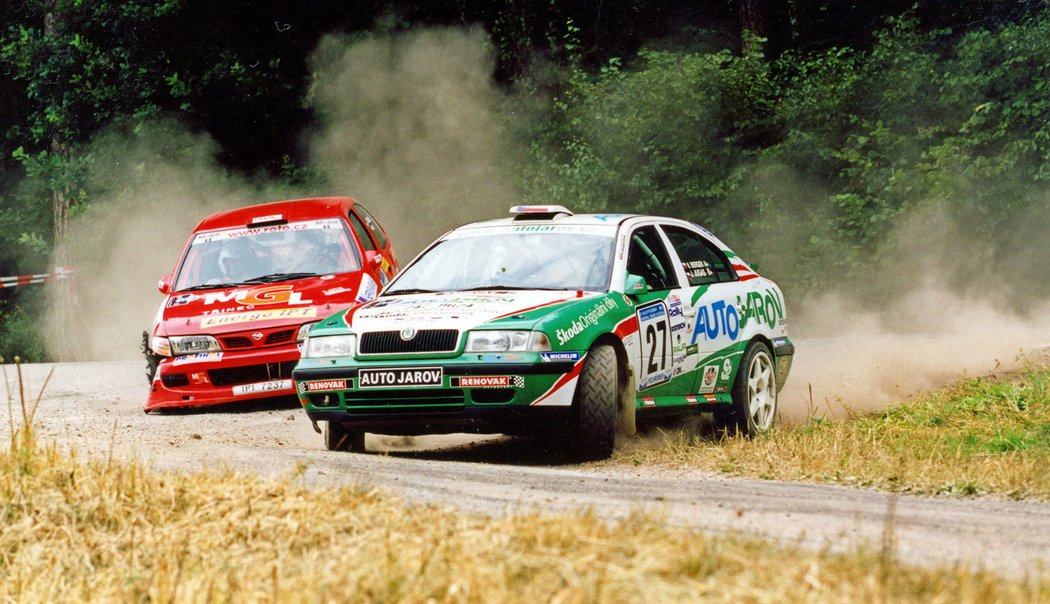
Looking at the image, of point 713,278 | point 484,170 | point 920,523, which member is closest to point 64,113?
point 484,170

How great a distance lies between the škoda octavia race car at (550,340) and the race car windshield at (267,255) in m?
3.15

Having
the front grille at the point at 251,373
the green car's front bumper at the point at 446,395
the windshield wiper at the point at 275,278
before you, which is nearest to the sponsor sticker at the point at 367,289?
the windshield wiper at the point at 275,278

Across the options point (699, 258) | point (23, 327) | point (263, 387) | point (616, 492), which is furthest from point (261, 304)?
point (23, 327)

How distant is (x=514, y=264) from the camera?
895 cm

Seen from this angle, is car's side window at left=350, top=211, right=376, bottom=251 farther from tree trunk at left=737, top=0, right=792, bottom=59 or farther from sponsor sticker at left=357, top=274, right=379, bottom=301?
tree trunk at left=737, top=0, right=792, bottom=59

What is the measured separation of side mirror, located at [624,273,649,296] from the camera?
857 centimetres

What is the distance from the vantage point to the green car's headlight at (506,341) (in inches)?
308

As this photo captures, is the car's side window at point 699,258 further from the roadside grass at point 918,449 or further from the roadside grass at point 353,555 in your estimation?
the roadside grass at point 353,555

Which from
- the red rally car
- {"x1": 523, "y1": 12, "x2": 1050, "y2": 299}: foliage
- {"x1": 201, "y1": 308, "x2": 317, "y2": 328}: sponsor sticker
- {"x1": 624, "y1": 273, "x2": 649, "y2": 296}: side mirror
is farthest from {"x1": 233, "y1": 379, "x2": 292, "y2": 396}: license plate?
{"x1": 523, "y1": 12, "x2": 1050, "y2": 299}: foliage

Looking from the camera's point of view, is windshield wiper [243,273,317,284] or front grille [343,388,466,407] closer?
front grille [343,388,466,407]

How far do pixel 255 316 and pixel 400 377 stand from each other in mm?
3853

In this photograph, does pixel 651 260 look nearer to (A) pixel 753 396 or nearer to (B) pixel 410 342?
(A) pixel 753 396

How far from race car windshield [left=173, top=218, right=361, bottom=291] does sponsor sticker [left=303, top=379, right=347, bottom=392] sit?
13.4ft

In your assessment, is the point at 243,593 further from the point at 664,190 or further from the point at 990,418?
the point at 664,190
